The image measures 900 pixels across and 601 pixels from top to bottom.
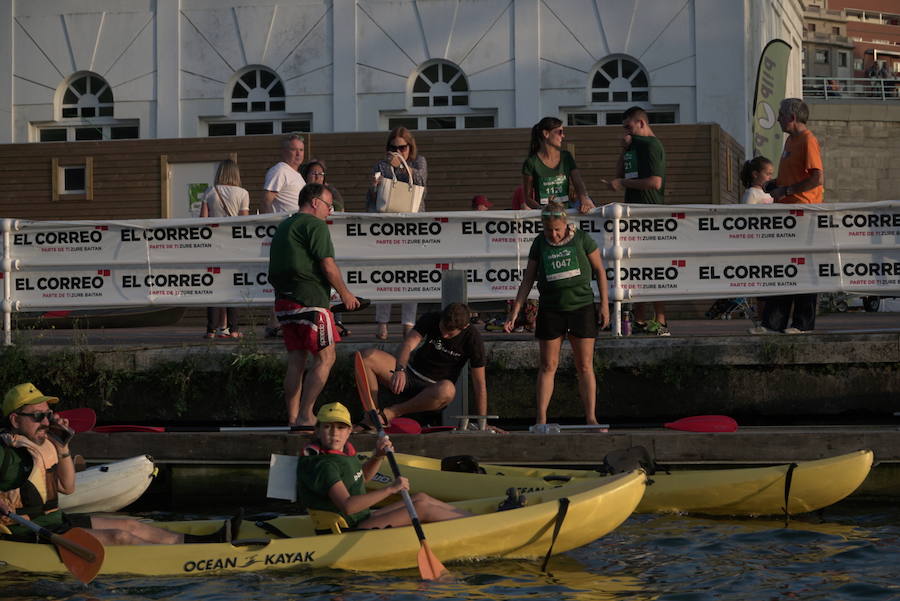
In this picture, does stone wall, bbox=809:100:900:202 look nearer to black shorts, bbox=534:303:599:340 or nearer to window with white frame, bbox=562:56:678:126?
window with white frame, bbox=562:56:678:126

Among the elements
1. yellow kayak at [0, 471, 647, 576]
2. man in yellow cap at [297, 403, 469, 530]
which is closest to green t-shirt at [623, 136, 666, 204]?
yellow kayak at [0, 471, 647, 576]

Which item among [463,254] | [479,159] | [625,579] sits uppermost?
[479,159]

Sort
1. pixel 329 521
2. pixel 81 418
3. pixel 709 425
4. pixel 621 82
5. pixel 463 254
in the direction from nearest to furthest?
pixel 329 521, pixel 709 425, pixel 81 418, pixel 463 254, pixel 621 82

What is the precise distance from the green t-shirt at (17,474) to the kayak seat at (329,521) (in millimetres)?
1578

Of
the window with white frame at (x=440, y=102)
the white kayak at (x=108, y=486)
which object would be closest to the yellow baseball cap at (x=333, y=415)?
the white kayak at (x=108, y=486)

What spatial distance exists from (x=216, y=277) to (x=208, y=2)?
39.9 ft

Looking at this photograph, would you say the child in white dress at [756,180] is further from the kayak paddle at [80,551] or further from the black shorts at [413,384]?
the kayak paddle at [80,551]

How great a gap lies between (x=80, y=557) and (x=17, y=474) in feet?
2.38

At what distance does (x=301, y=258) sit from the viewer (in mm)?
10109

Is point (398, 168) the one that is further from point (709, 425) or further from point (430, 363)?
point (709, 425)

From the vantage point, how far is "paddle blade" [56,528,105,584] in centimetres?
774

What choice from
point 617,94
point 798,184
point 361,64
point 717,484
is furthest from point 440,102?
point 717,484

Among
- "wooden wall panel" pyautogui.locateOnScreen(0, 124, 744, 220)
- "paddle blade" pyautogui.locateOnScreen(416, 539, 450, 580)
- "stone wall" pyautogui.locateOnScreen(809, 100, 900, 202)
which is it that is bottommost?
"paddle blade" pyautogui.locateOnScreen(416, 539, 450, 580)

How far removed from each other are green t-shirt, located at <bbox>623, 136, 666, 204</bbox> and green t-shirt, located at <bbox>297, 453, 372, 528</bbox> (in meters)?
5.22
